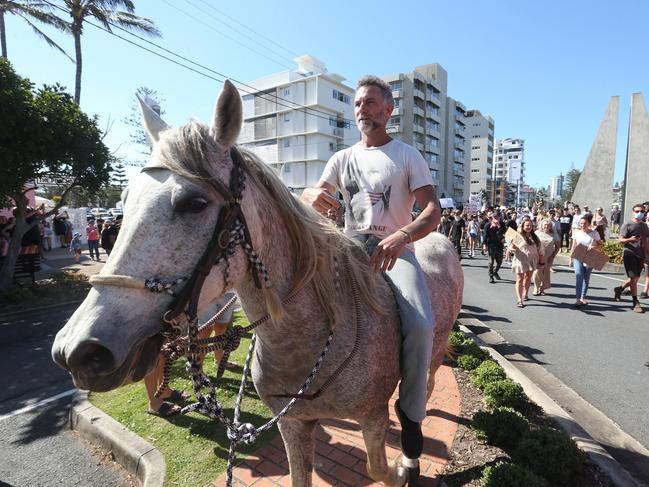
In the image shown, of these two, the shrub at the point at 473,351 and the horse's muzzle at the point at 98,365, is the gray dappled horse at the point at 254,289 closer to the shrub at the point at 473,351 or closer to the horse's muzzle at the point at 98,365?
the horse's muzzle at the point at 98,365

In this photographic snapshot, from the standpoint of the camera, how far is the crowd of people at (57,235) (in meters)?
6.19

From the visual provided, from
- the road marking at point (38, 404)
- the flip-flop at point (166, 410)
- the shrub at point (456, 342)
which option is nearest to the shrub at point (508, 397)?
the shrub at point (456, 342)

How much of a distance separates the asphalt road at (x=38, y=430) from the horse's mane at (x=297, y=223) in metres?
2.88

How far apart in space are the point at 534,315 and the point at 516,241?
192 cm

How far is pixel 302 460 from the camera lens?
2205 millimetres

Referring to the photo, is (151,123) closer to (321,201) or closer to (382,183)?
(321,201)

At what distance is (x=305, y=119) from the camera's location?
1923 inches

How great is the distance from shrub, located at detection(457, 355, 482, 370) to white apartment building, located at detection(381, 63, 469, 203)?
51776mm

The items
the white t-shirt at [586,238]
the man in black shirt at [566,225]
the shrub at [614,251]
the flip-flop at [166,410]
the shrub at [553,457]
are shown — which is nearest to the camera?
the shrub at [553,457]

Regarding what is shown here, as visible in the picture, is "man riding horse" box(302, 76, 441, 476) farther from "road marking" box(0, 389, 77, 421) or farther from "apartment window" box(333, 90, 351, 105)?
"apartment window" box(333, 90, 351, 105)

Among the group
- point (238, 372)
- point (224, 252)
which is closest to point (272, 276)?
point (224, 252)

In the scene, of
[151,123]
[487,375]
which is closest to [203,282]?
[151,123]

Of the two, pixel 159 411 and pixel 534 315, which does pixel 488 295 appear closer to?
pixel 534 315

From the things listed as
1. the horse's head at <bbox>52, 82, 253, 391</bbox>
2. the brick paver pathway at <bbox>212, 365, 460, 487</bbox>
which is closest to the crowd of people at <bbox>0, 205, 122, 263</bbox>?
the brick paver pathway at <bbox>212, 365, 460, 487</bbox>
